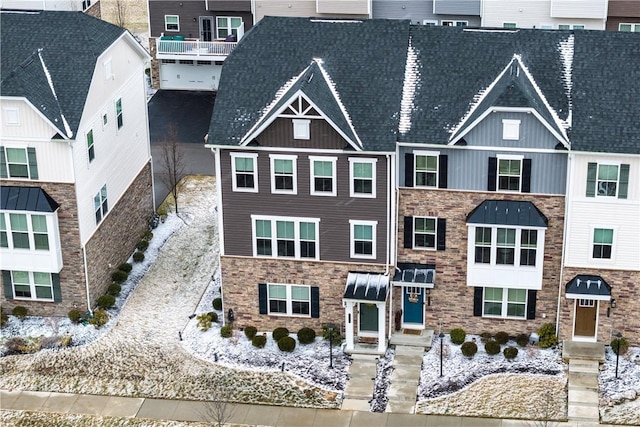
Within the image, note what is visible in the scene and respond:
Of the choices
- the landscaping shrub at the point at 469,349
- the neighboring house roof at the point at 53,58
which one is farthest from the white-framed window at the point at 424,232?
the neighboring house roof at the point at 53,58

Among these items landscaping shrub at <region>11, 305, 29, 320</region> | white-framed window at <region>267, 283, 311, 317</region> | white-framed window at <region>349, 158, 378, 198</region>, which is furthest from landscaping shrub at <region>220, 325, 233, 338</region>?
landscaping shrub at <region>11, 305, 29, 320</region>

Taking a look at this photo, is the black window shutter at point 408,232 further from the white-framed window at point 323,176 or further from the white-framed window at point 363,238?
the white-framed window at point 323,176

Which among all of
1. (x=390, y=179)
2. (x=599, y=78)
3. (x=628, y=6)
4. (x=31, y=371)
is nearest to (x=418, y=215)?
(x=390, y=179)

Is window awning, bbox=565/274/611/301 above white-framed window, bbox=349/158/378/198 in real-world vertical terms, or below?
below

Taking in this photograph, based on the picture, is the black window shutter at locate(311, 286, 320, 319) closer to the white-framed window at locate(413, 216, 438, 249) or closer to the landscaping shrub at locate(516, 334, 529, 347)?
the white-framed window at locate(413, 216, 438, 249)

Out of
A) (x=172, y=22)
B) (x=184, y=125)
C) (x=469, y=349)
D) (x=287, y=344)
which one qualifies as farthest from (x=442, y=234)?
(x=172, y=22)

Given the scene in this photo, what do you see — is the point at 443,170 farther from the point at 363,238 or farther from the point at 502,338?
the point at 502,338
